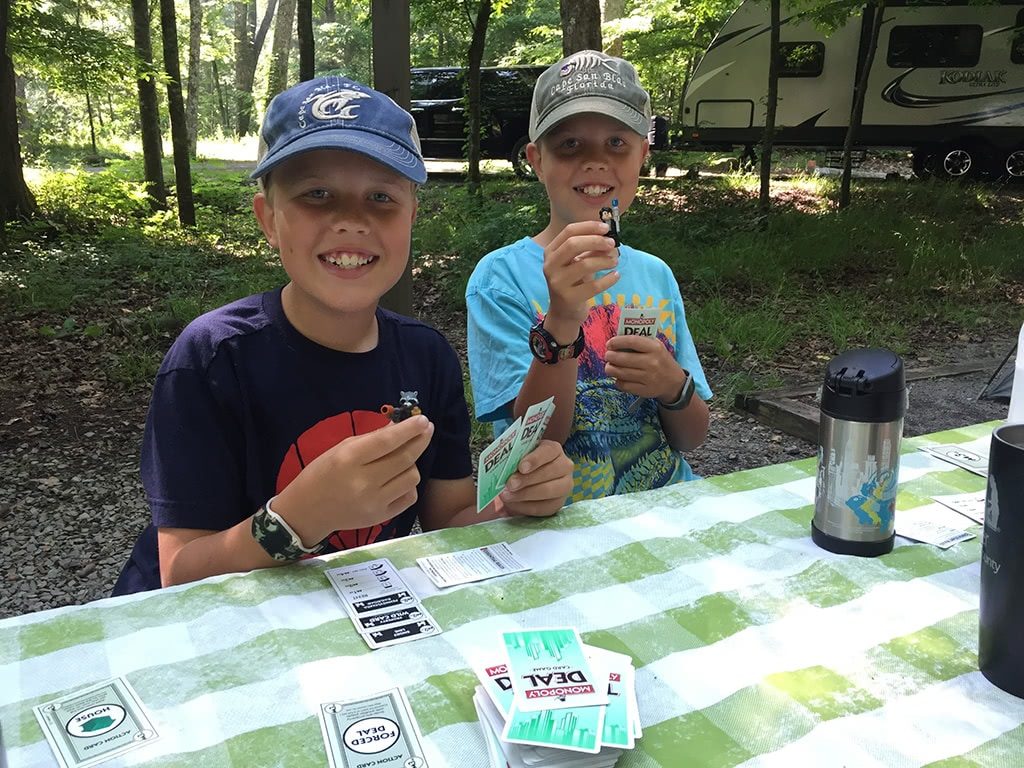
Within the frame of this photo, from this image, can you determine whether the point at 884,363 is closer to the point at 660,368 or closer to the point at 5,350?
the point at 660,368

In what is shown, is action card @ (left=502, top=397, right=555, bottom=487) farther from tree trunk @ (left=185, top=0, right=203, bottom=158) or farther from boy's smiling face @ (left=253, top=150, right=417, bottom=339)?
tree trunk @ (left=185, top=0, right=203, bottom=158)

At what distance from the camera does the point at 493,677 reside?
90 centimetres

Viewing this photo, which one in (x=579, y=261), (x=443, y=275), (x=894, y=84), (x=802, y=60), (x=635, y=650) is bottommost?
(x=443, y=275)

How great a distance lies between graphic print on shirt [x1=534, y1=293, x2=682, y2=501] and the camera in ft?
5.96

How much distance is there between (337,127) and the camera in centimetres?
132

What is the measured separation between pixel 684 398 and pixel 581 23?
5733 mm

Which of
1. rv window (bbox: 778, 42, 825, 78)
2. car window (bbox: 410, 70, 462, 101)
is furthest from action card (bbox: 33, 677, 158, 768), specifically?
car window (bbox: 410, 70, 462, 101)

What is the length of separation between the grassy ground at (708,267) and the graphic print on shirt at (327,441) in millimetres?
3724

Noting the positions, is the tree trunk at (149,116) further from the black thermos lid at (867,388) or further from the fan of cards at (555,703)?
the fan of cards at (555,703)

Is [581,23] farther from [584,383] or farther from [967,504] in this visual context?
[967,504]

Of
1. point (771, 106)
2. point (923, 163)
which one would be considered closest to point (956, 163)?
point (923, 163)

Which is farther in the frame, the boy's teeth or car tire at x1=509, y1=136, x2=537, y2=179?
car tire at x1=509, y1=136, x2=537, y2=179

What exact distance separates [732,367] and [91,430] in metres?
3.81

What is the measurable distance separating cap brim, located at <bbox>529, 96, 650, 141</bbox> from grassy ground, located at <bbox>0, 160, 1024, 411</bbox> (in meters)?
3.29
